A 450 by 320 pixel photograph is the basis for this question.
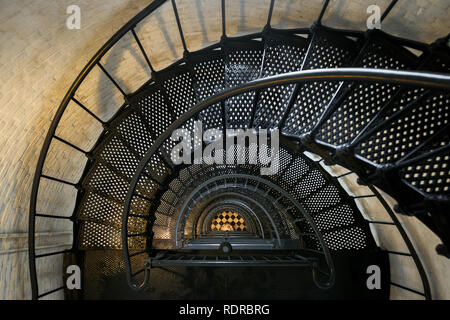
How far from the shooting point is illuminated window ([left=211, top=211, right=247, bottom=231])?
13195 mm

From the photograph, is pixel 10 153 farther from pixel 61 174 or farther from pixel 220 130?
pixel 220 130

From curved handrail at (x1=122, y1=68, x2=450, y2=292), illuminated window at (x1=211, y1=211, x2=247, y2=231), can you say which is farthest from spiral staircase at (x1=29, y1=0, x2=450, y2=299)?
illuminated window at (x1=211, y1=211, x2=247, y2=231)

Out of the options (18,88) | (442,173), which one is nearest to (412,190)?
(442,173)

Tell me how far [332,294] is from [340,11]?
531 cm

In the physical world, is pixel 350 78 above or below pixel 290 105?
below

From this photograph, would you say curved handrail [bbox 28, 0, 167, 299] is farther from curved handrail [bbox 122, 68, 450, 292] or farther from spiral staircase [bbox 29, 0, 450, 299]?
curved handrail [bbox 122, 68, 450, 292]

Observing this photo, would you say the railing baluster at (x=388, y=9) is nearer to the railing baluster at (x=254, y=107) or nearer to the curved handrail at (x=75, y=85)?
the railing baluster at (x=254, y=107)

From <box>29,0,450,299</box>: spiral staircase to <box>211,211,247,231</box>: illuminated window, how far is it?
6.34 meters

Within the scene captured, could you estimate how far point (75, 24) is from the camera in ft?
8.07

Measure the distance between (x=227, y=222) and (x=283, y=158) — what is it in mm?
9256

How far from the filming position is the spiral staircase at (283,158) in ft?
5.43

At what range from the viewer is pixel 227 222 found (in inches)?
527

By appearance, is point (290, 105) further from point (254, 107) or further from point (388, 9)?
point (388, 9)

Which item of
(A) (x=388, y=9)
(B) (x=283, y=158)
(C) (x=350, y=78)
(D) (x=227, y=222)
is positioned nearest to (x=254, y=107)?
(C) (x=350, y=78)
